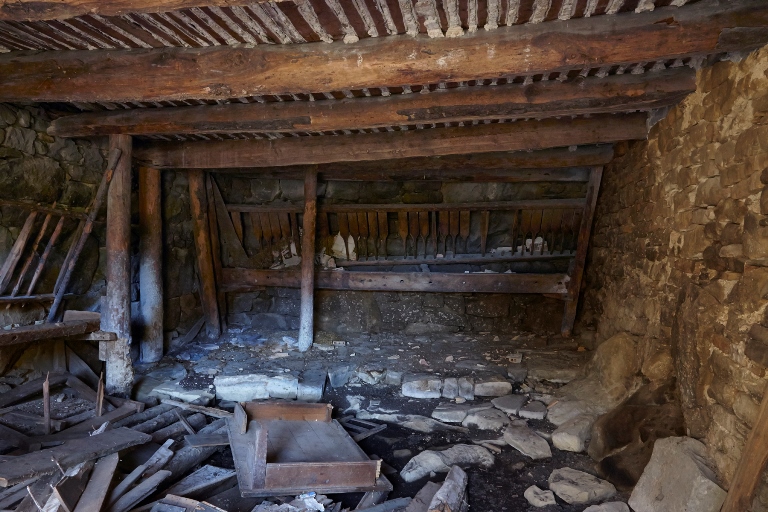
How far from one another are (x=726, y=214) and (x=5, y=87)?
14.3ft

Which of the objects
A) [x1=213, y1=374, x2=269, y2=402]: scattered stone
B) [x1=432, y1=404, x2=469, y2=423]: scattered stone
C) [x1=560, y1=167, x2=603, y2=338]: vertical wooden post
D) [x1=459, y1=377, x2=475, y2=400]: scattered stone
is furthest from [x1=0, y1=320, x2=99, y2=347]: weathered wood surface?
[x1=560, y1=167, x2=603, y2=338]: vertical wooden post

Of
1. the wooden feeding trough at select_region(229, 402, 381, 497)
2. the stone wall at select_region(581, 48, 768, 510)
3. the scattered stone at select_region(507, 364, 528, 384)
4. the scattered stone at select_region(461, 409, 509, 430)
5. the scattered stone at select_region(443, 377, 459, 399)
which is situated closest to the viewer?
the stone wall at select_region(581, 48, 768, 510)

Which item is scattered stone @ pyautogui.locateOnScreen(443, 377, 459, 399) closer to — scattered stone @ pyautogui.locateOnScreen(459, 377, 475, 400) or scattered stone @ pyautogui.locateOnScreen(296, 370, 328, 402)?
scattered stone @ pyautogui.locateOnScreen(459, 377, 475, 400)

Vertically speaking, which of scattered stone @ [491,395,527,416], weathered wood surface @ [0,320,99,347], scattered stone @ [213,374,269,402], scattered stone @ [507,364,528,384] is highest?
weathered wood surface @ [0,320,99,347]

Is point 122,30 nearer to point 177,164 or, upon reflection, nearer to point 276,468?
point 177,164

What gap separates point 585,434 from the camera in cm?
336

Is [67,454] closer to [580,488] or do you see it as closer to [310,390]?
[310,390]

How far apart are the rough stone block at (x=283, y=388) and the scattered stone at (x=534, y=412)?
196 centimetres

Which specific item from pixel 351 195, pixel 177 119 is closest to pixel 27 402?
pixel 177 119

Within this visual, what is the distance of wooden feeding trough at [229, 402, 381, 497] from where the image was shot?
8.63 feet

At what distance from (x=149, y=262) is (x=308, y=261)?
1623 mm

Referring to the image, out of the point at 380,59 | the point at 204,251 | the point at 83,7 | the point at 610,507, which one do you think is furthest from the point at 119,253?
the point at 610,507

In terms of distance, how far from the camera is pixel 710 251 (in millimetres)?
2596

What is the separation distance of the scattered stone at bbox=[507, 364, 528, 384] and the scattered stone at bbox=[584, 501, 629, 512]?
186 centimetres
